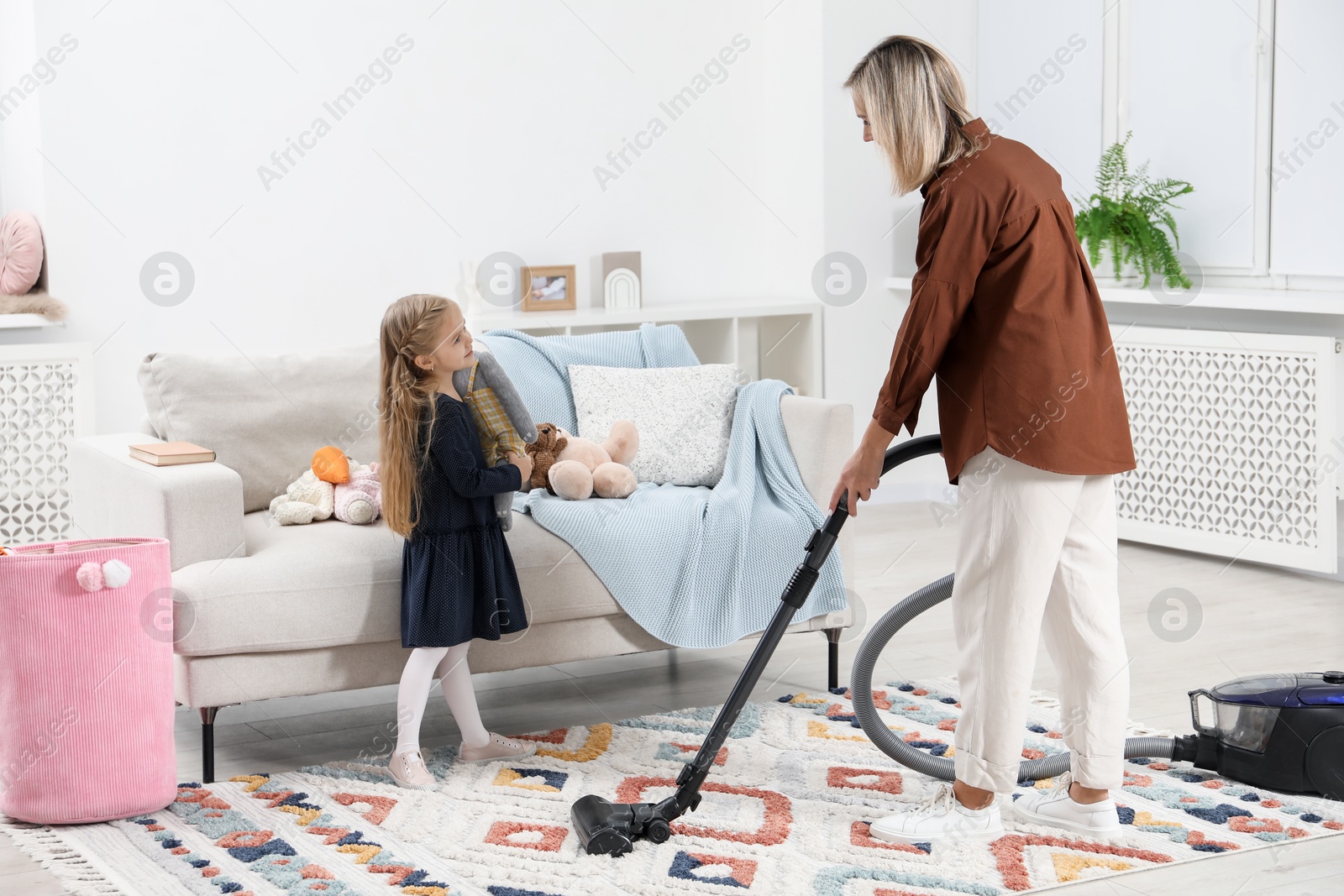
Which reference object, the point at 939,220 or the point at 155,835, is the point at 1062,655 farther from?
the point at 155,835

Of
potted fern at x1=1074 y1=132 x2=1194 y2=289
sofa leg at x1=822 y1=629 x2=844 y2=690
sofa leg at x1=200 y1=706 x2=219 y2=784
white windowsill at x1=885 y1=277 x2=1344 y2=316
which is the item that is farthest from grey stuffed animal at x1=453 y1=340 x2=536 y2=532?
potted fern at x1=1074 y1=132 x2=1194 y2=289

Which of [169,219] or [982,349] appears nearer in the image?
[982,349]

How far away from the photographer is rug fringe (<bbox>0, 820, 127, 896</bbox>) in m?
2.06

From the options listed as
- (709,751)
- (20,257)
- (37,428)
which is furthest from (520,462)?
(20,257)

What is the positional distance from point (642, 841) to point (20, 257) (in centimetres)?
287

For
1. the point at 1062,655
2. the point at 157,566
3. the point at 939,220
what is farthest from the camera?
the point at 157,566

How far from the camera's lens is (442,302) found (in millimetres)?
2479

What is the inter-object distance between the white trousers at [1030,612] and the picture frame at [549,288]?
288 cm

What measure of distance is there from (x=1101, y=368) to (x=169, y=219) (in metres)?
3.15

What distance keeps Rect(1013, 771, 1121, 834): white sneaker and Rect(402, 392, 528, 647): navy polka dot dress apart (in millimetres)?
968

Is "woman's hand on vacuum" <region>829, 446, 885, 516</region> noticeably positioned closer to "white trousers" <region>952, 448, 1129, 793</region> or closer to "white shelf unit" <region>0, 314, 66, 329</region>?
"white trousers" <region>952, 448, 1129, 793</region>

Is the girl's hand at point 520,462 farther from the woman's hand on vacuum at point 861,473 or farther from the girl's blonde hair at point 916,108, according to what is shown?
the girl's blonde hair at point 916,108

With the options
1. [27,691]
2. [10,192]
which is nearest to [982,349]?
[27,691]

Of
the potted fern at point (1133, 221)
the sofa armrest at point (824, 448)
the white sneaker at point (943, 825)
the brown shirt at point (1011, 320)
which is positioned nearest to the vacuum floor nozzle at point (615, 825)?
the white sneaker at point (943, 825)
